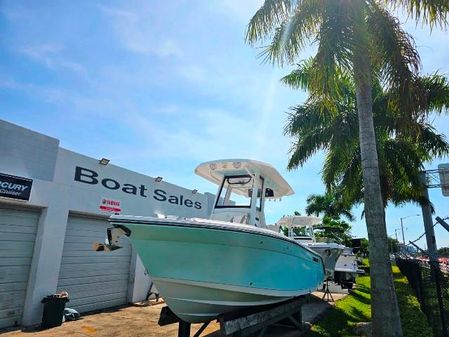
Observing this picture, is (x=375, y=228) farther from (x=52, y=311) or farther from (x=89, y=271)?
(x=89, y=271)

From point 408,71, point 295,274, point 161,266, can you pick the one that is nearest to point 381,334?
point 295,274

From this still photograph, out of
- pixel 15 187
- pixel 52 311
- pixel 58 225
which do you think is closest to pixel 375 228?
pixel 52 311

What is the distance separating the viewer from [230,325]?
520 cm

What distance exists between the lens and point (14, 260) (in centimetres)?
778

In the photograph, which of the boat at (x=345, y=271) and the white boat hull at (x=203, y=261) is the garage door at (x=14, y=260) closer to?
the white boat hull at (x=203, y=261)

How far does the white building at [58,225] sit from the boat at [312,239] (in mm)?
5683

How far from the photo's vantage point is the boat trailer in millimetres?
5309

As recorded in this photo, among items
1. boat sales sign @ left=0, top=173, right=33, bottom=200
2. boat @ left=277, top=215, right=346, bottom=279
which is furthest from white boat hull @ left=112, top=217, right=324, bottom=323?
boat @ left=277, top=215, right=346, bottom=279

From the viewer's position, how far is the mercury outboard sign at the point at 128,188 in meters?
9.55

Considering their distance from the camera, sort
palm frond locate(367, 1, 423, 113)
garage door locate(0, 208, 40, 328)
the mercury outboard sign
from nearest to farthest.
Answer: palm frond locate(367, 1, 423, 113), garage door locate(0, 208, 40, 328), the mercury outboard sign

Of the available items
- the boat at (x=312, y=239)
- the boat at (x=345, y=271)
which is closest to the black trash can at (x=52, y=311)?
the boat at (x=312, y=239)

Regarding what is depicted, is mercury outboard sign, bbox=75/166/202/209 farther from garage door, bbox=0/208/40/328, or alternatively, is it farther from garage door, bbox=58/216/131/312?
garage door, bbox=0/208/40/328

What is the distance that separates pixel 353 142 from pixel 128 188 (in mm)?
8271

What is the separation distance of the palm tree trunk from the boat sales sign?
7.61 meters
